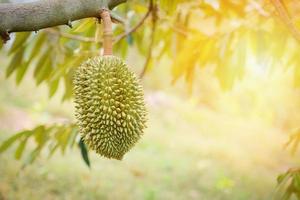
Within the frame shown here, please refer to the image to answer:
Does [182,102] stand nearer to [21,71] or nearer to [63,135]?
[21,71]

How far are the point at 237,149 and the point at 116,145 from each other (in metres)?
5.63

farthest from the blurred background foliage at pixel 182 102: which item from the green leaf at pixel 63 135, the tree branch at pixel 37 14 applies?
the tree branch at pixel 37 14

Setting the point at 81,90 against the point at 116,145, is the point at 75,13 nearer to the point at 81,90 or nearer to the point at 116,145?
the point at 81,90

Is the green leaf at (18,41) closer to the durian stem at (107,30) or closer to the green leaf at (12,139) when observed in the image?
the green leaf at (12,139)

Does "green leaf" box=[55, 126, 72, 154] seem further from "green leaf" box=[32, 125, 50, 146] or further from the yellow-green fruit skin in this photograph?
the yellow-green fruit skin

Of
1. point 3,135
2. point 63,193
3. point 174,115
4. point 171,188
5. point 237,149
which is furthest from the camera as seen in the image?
point 174,115

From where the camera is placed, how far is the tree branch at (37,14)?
2.85ft

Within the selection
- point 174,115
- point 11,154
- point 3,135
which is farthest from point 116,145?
point 174,115

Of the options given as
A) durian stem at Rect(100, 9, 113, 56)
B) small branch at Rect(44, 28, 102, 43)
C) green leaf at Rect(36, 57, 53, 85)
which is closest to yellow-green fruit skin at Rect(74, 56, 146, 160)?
durian stem at Rect(100, 9, 113, 56)

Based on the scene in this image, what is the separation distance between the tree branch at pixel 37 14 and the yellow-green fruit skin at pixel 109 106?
0.16 meters

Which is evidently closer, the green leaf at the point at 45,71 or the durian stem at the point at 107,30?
the durian stem at the point at 107,30

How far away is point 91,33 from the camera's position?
1.79 metres

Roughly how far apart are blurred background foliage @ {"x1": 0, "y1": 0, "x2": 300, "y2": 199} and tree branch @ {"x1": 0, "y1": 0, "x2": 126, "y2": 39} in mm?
266

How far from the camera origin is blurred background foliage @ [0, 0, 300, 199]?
Result: 1772 mm
